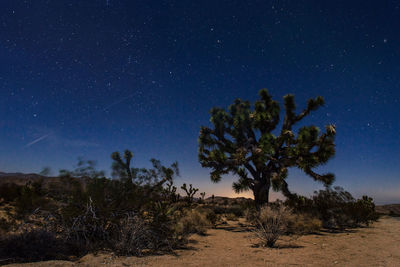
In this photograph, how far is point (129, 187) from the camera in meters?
7.27

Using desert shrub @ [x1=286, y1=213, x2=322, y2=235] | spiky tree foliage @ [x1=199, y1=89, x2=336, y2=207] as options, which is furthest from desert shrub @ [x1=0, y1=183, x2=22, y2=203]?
desert shrub @ [x1=286, y1=213, x2=322, y2=235]

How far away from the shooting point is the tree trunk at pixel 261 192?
14.1 m

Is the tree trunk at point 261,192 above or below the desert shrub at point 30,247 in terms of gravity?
above

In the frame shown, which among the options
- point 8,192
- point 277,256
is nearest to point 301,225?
point 277,256

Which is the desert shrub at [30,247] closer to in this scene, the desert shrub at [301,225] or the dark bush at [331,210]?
the desert shrub at [301,225]

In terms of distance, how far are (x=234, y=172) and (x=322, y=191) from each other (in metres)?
5.34

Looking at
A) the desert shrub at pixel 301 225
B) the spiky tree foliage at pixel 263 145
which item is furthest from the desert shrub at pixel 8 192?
the desert shrub at pixel 301 225

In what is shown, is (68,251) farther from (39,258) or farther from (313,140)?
(313,140)

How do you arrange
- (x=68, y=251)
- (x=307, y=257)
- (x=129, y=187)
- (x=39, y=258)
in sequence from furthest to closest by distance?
(x=129, y=187), (x=307, y=257), (x=68, y=251), (x=39, y=258)

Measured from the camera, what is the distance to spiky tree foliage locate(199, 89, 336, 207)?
42.7ft

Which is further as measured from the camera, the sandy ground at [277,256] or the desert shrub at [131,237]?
the desert shrub at [131,237]

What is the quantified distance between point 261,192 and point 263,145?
2.82m

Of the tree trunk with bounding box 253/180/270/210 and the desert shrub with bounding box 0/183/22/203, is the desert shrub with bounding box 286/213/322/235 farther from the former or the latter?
the desert shrub with bounding box 0/183/22/203

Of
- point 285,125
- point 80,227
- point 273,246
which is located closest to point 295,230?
point 273,246
